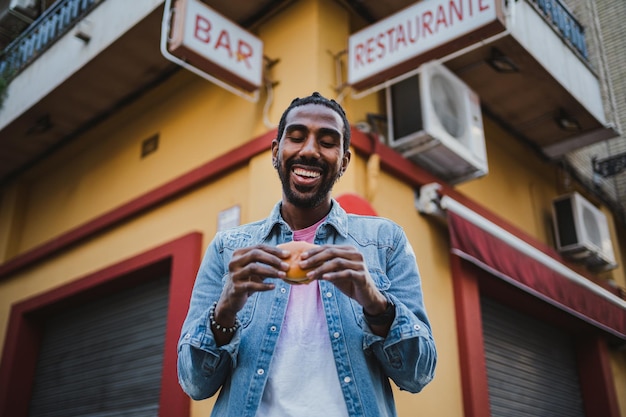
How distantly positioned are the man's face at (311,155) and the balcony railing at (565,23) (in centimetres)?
590

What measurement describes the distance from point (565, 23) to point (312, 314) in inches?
285

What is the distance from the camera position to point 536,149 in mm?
8094

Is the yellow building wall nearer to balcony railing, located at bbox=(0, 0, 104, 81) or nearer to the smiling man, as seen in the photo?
balcony railing, located at bbox=(0, 0, 104, 81)

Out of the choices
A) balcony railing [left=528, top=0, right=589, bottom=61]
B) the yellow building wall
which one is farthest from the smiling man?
balcony railing [left=528, top=0, right=589, bottom=61]

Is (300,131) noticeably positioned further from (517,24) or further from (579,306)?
(579,306)

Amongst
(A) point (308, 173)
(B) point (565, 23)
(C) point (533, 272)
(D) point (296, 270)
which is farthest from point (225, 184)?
(B) point (565, 23)

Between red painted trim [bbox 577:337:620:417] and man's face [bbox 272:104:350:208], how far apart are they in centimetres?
676

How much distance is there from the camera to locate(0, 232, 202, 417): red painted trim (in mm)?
5371

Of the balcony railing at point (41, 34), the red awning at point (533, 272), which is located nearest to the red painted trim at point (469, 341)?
the red awning at point (533, 272)

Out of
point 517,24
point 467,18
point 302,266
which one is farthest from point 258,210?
point 302,266

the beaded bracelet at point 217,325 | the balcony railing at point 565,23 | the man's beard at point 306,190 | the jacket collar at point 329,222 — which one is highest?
the balcony railing at point 565,23

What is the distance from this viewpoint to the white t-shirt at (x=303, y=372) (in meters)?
1.75

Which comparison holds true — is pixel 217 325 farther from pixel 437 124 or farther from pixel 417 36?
pixel 437 124

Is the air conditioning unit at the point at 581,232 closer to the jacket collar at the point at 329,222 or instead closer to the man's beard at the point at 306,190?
the jacket collar at the point at 329,222
